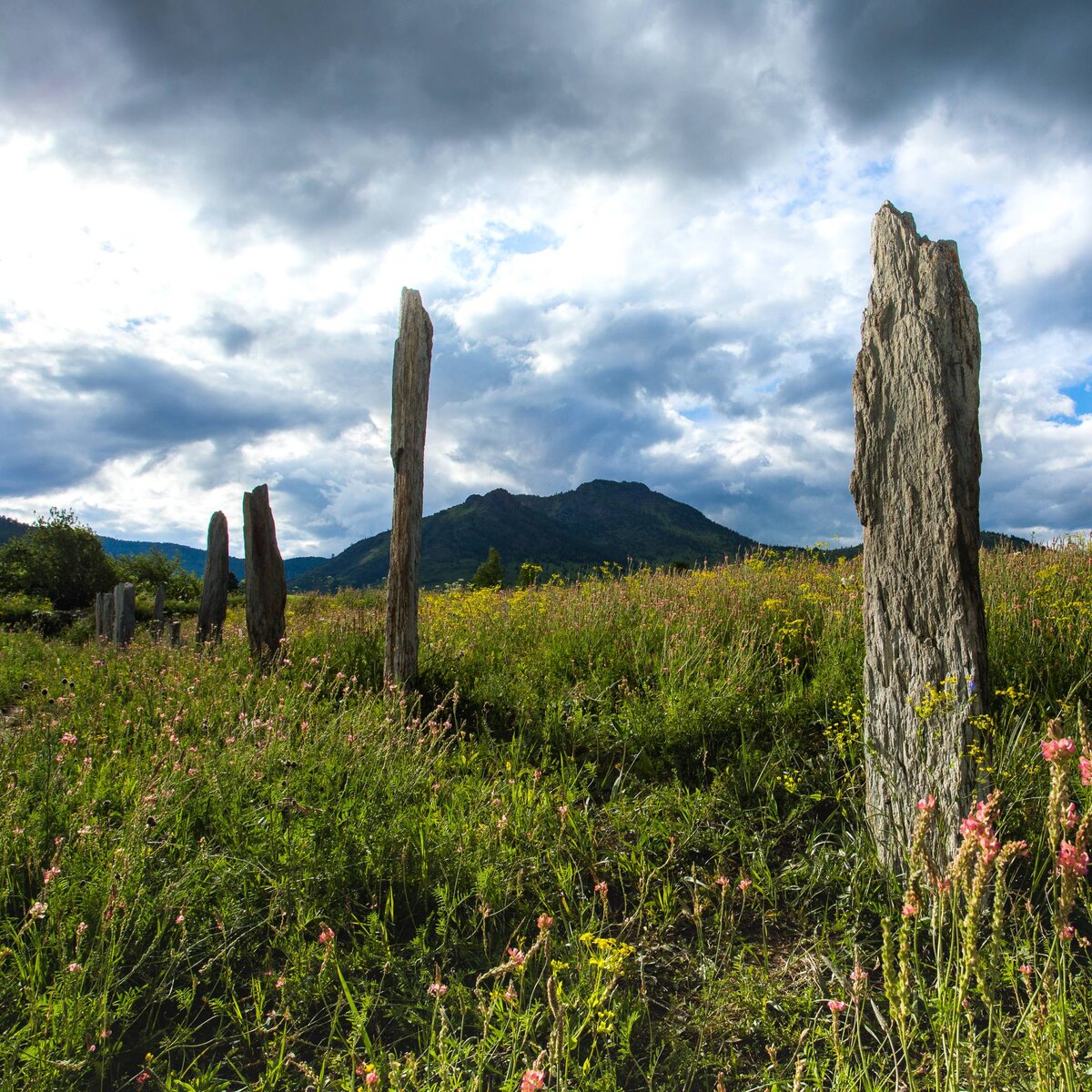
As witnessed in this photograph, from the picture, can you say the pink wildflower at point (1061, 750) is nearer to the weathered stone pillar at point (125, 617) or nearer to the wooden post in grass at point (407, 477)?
the wooden post in grass at point (407, 477)

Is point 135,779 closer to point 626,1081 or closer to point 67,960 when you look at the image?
point 67,960

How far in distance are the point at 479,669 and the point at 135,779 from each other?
10.7ft

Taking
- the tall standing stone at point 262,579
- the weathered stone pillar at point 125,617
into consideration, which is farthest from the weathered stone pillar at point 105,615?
the tall standing stone at point 262,579

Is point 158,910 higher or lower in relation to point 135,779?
lower

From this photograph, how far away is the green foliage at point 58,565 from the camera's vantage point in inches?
1430

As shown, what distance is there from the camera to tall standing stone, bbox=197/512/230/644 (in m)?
9.59

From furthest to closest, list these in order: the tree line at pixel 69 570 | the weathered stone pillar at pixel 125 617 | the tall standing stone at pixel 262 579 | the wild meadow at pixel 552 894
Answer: the tree line at pixel 69 570 → the weathered stone pillar at pixel 125 617 → the tall standing stone at pixel 262 579 → the wild meadow at pixel 552 894

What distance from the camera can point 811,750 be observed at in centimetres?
466

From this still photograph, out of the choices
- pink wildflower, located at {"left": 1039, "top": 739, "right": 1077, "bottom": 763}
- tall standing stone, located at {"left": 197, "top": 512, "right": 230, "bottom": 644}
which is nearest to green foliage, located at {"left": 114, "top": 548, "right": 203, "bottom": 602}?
tall standing stone, located at {"left": 197, "top": 512, "right": 230, "bottom": 644}

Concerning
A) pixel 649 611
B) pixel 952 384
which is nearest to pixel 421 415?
pixel 649 611

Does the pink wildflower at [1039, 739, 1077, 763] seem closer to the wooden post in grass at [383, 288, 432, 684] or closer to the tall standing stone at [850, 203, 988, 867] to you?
the tall standing stone at [850, 203, 988, 867]

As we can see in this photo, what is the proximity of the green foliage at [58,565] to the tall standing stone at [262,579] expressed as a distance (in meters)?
34.5

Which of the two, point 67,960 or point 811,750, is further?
point 811,750

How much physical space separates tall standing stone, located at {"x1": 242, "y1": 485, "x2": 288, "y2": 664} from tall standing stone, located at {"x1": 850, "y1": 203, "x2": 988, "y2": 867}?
6096 millimetres
